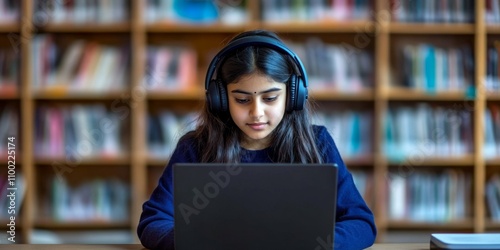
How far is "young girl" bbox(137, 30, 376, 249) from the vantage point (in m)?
1.40

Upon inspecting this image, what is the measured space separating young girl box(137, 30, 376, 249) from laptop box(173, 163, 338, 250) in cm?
23

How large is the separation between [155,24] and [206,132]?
1.55 meters

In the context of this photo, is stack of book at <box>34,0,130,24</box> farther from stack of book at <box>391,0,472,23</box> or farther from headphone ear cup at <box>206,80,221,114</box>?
headphone ear cup at <box>206,80,221,114</box>

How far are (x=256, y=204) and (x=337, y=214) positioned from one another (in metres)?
0.43

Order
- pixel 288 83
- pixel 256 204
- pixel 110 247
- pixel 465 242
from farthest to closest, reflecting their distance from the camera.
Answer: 1. pixel 288 83
2. pixel 110 247
3. pixel 465 242
4. pixel 256 204

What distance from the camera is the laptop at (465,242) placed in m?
1.18

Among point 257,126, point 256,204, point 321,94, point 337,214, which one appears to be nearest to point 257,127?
point 257,126

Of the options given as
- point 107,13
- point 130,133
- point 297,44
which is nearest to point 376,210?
point 297,44

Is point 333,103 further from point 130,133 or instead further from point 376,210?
point 130,133

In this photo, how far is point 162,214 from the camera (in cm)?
144

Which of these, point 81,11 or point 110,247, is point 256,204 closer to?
point 110,247

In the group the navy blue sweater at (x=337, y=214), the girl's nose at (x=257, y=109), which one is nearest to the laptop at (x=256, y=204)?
the navy blue sweater at (x=337, y=214)

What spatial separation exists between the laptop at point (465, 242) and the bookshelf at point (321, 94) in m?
1.78

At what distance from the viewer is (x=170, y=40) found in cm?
320
